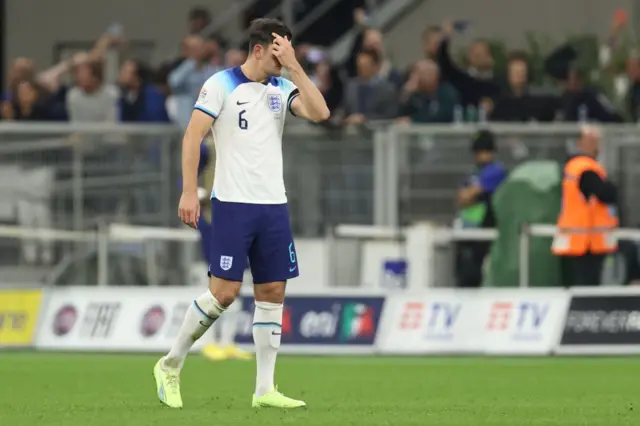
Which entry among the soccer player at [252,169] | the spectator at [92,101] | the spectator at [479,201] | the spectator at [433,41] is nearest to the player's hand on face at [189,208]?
the soccer player at [252,169]

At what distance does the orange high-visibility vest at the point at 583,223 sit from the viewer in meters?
19.8

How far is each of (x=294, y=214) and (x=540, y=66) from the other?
26.9 feet

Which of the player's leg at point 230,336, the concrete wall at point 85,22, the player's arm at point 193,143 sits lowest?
the player's leg at point 230,336

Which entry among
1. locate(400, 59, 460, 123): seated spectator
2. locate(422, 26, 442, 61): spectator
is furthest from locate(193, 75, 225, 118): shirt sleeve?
locate(422, 26, 442, 61): spectator

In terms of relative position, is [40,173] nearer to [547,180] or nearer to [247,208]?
[547,180]

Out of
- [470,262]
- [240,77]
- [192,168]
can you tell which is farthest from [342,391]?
[470,262]

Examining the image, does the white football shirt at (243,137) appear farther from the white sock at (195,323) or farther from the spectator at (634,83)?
the spectator at (634,83)

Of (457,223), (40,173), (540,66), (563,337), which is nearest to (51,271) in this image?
(40,173)

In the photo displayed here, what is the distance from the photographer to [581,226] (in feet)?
65.0

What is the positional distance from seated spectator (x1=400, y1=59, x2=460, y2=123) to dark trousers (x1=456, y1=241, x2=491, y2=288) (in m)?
1.77

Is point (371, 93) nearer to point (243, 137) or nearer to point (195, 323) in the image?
point (243, 137)

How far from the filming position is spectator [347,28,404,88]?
22.4 meters

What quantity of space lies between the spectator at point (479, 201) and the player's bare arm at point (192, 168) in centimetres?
892

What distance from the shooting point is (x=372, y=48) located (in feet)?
72.7
